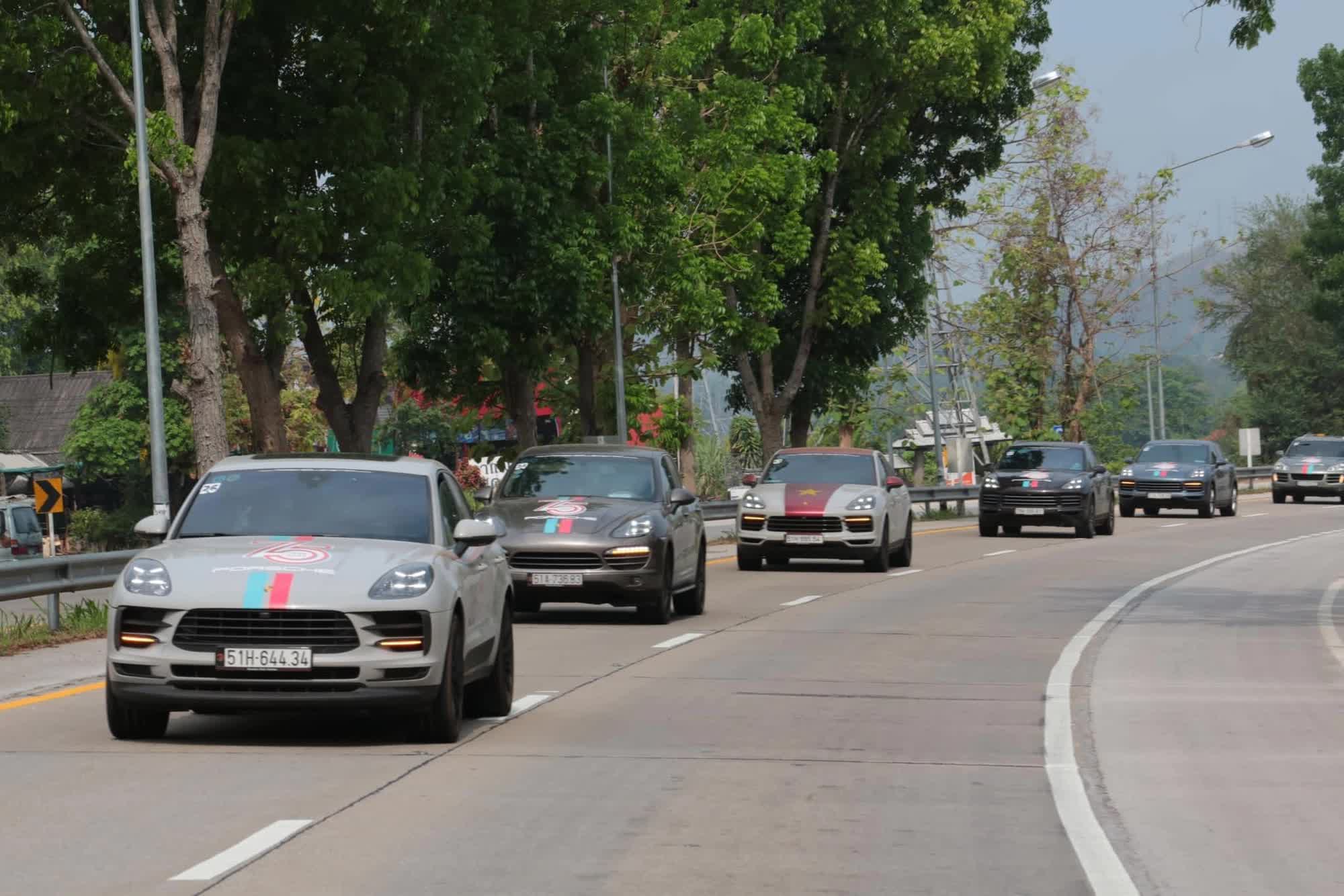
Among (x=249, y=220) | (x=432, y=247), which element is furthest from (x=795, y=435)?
(x=249, y=220)

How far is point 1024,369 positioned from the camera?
207 ft

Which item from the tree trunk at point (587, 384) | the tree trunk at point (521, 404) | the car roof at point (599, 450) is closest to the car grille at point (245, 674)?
the car roof at point (599, 450)

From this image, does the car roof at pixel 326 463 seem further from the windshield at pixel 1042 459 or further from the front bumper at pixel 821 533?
the windshield at pixel 1042 459

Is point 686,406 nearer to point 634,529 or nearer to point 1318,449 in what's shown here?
point 1318,449

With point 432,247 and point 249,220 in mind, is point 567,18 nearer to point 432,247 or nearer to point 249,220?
point 432,247

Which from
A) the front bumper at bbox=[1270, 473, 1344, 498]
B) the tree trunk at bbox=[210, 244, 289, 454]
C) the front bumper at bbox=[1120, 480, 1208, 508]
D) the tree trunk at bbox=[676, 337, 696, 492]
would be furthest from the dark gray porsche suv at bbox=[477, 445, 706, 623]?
the front bumper at bbox=[1270, 473, 1344, 498]

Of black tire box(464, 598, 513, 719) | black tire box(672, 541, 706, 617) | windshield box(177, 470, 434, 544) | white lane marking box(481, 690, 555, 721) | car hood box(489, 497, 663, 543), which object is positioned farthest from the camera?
black tire box(672, 541, 706, 617)

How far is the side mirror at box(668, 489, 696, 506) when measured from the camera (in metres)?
20.2

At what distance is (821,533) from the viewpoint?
92.2ft

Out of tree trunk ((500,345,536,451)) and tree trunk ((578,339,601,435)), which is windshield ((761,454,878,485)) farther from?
tree trunk ((578,339,601,435))

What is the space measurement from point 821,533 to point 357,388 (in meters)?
9.49

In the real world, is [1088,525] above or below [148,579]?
below

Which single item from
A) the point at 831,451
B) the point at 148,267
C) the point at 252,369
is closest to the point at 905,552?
the point at 831,451

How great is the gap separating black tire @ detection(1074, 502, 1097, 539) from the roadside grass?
22.7m
